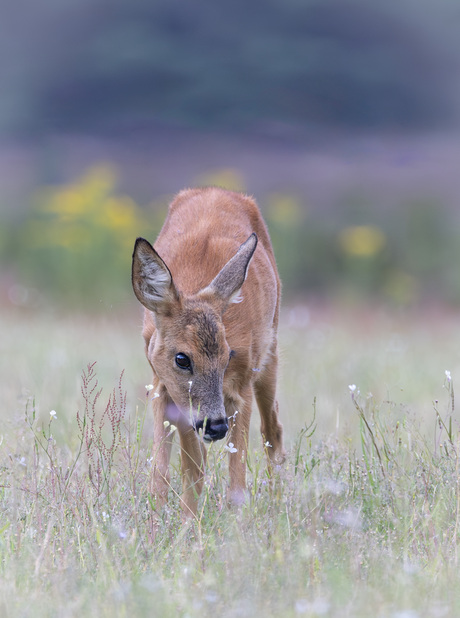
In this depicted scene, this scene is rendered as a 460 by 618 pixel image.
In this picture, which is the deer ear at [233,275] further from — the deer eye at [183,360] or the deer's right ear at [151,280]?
the deer eye at [183,360]

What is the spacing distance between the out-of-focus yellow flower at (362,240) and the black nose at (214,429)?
12369 mm

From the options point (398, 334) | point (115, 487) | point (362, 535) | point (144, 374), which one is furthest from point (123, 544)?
point (398, 334)

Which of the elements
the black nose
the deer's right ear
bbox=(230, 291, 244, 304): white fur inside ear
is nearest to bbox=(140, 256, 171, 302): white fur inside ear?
the deer's right ear

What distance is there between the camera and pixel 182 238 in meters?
6.44

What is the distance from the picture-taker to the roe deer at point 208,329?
212 inches

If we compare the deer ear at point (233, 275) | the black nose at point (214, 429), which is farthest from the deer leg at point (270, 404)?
the black nose at point (214, 429)

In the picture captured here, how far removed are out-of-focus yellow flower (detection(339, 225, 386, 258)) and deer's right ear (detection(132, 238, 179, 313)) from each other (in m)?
12.0

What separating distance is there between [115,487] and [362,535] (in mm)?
1271

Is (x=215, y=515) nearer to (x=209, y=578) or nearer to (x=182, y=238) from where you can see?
(x=209, y=578)

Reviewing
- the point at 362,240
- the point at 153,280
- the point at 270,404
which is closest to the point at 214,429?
the point at 153,280

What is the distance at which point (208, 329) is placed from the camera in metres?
5.46

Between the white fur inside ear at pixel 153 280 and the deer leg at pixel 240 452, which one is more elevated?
the white fur inside ear at pixel 153 280

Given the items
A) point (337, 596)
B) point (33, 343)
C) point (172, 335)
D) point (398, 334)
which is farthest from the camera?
point (398, 334)

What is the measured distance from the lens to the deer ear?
573 centimetres
